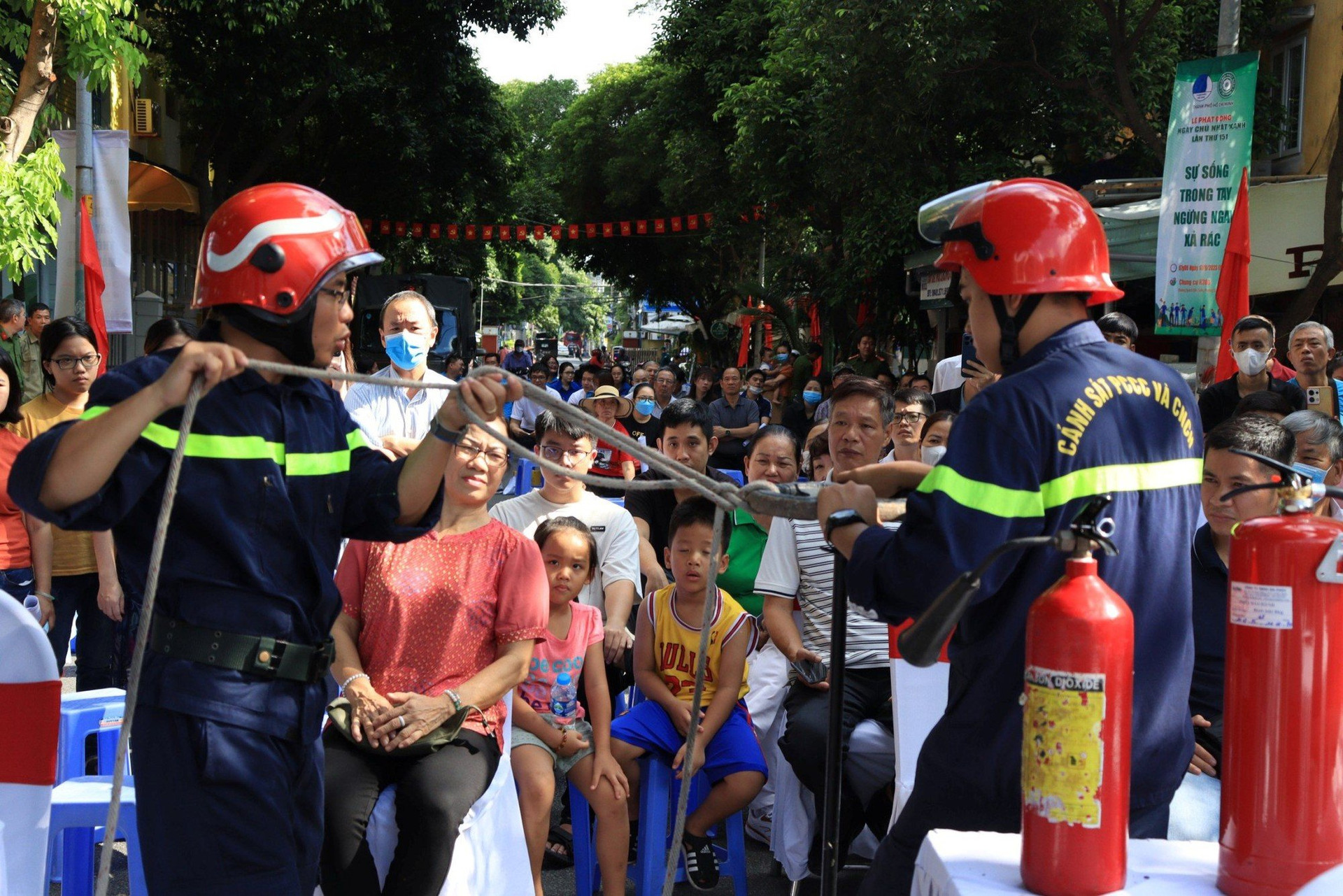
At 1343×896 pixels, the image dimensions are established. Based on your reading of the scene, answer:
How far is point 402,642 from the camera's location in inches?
151

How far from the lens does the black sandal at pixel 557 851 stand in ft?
16.1

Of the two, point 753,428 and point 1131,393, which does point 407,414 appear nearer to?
point 1131,393

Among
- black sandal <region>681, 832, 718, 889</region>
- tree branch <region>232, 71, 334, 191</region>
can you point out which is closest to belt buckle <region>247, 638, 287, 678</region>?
black sandal <region>681, 832, 718, 889</region>

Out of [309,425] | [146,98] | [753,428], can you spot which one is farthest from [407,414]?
[146,98]

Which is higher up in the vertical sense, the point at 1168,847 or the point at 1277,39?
the point at 1277,39

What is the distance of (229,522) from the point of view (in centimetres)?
239

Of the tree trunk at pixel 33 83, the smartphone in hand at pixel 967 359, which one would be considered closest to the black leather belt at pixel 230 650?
the smartphone in hand at pixel 967 359

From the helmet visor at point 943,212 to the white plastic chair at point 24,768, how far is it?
214 cm

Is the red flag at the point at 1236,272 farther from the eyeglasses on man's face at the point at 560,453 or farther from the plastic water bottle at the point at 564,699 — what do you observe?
the plastic water bottle at the point at 564,699

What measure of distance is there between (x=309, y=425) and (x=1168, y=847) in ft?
5.95

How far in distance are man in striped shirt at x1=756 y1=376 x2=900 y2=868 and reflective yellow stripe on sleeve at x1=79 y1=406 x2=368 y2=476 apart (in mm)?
2121

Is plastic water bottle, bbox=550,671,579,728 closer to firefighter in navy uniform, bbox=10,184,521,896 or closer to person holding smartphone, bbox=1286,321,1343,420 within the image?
firefighter in navy uniform, bbox=10,184,521,896

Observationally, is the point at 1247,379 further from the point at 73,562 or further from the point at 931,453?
the point at 73,562

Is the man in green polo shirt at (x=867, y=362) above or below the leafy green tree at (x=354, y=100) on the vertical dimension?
below
